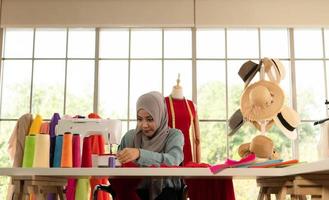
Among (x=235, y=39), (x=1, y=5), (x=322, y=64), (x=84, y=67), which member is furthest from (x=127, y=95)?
(x=322, y=64)

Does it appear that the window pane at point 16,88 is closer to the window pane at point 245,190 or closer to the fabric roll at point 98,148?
the fabric roll at point 98,148

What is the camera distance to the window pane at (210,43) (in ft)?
17.4

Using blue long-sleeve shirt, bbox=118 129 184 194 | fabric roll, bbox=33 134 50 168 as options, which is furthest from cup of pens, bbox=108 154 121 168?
fabric roll, bbox=33 134 50 168

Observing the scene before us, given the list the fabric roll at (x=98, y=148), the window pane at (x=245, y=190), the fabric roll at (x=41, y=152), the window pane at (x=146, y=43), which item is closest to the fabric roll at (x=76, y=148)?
the fabric roll at (x=41, y=152)

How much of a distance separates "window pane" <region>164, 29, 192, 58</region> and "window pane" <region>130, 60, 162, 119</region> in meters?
0.19

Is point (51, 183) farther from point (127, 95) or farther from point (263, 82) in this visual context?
point (127, 95)

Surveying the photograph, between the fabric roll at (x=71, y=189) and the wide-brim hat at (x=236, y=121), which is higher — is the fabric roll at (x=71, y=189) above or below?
below

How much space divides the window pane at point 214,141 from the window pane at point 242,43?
81 cm

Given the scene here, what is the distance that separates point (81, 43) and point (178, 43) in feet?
3.55

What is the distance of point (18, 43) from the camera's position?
17.7 feet

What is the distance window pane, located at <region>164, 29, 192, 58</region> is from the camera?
5.31 metres

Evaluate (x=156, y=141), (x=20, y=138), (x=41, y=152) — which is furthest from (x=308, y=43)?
(x=41, y=152)

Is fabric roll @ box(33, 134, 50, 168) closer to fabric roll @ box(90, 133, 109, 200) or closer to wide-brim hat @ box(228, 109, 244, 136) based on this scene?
fabric roll @ box(90, 133, 109, 200)

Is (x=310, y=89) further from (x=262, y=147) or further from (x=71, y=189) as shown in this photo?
(x=71, y=189)
